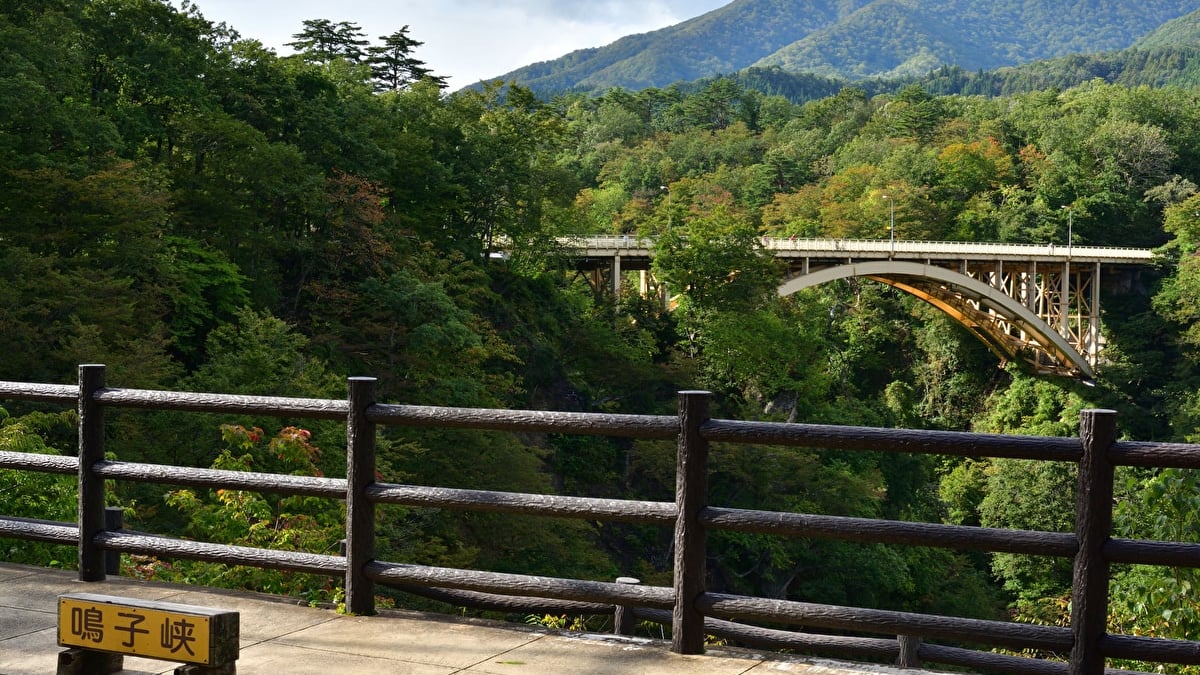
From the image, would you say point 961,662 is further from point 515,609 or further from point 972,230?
point 972,230

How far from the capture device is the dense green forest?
1827 cm

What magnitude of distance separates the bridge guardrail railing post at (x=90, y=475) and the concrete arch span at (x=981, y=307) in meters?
35.5

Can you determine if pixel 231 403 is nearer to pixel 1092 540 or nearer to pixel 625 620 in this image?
pixel 625 620

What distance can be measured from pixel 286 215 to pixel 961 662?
25.0 m

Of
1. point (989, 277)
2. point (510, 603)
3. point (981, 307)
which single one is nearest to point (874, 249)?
point (989, 277)

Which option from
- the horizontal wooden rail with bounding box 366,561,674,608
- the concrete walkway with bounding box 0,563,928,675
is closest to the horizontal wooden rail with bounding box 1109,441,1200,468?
the concrete walkway with bounding box 0,563,928,675

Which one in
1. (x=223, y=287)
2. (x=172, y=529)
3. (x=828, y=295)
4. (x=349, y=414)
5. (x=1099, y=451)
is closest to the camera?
(x=1099, y=451)

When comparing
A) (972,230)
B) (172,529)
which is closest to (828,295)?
(972,230)

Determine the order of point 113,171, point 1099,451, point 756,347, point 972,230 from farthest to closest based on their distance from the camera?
point 972,230
point 756,347
point 113,171
point 1099,451

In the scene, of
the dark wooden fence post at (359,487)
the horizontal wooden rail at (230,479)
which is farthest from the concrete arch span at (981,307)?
the dark wooden fence post at (359,487)

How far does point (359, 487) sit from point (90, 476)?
135 cm

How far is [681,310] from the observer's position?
3947 centimetres

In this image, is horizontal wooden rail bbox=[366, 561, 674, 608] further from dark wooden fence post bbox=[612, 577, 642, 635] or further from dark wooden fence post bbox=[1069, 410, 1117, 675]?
dark wooden fence post bbox=[1069, 410, 1117, 675]

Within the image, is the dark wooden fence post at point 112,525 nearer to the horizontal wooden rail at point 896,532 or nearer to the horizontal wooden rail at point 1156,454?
the horizontal wooden rail at point 896,532
